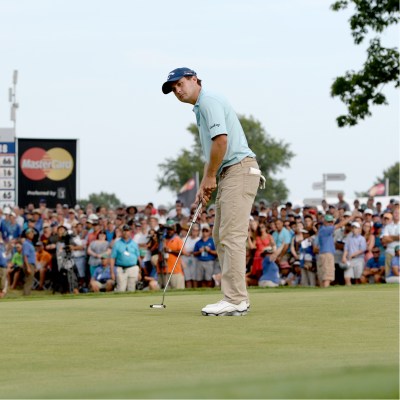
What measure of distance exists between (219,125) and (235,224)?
967 millimetres

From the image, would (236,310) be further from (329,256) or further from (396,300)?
(329,256)

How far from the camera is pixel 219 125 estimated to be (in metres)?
9.41

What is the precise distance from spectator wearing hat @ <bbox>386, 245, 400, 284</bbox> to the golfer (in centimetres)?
1337

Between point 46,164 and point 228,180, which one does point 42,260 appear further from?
point 228,180

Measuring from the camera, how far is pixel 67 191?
3516 centimetres

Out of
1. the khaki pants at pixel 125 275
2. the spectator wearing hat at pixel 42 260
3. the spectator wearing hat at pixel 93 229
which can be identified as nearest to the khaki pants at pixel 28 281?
the spectator wearing hat at pixel 42 260

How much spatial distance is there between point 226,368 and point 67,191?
30.1 m

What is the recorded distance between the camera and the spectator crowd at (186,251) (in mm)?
23391

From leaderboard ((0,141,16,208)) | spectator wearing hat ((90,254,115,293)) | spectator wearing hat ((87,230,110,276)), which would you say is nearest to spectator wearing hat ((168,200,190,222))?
spectator wearing hat ((87,230,110,276))

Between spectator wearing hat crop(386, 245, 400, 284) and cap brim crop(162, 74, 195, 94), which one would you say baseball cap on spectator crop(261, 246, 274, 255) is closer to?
spectator wearing hat crop(386, 245, 400, 284)

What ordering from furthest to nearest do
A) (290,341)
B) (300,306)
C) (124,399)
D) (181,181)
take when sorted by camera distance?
(181,181) → (300,306) → (290,341) → (124,399)

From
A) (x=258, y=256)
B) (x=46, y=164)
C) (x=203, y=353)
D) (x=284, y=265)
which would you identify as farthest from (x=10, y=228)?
(x=203, y=353)

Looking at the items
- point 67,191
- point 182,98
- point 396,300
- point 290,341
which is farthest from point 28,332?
point 67,191

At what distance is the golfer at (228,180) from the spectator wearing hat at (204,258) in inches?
576
